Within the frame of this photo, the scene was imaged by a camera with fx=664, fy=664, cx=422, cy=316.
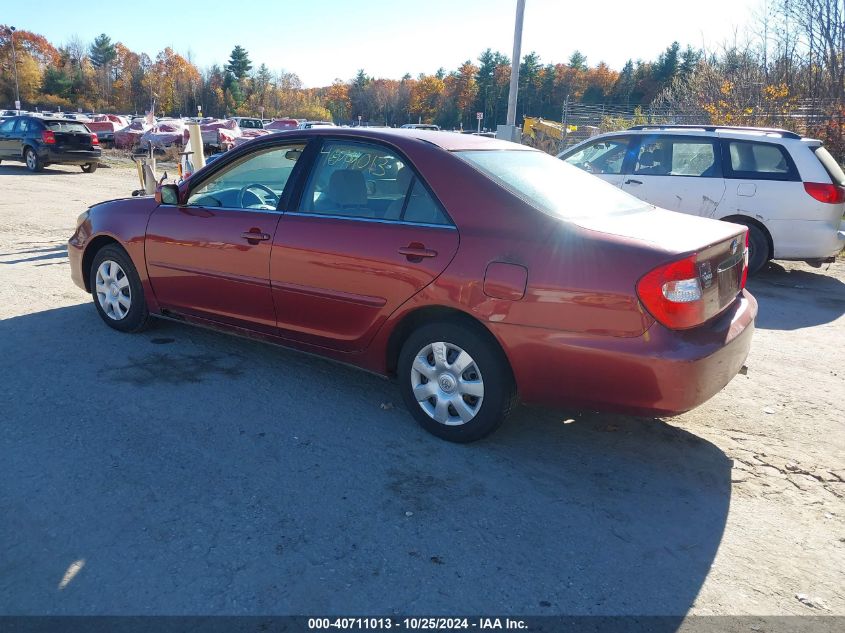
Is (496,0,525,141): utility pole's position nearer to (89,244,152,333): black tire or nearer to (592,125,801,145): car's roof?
(592,125,801,145): car's roof

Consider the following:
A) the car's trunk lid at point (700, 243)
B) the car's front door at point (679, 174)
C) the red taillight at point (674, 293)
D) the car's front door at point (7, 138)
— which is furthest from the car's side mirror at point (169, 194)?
the car's front door at point (7, 138)

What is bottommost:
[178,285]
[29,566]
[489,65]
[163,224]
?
[29,566]

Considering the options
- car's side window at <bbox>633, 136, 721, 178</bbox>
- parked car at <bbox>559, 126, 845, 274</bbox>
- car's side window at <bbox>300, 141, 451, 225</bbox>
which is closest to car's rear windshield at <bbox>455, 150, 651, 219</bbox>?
car's side window at <bbox>300, 141, 451, 225</bbox>

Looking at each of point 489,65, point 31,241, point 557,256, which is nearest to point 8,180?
point 31,241

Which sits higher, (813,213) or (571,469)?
(813,213)

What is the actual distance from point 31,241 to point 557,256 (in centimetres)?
861

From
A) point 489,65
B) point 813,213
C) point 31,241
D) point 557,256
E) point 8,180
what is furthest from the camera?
point 489,65

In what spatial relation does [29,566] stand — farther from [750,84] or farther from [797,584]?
[750,84]

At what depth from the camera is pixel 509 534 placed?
2.90 metres

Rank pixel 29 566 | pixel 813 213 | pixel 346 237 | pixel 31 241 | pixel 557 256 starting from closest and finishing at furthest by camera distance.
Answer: pixel 29 566 → pixel 557 256 → pixel 346 237 → pixel 813 213 → pixel 31 241

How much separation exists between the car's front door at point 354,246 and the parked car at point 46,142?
64.0 feet

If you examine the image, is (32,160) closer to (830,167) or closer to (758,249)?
(758,249)

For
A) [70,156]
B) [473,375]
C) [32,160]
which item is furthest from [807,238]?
[32,160]

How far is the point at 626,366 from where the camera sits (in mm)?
3150
